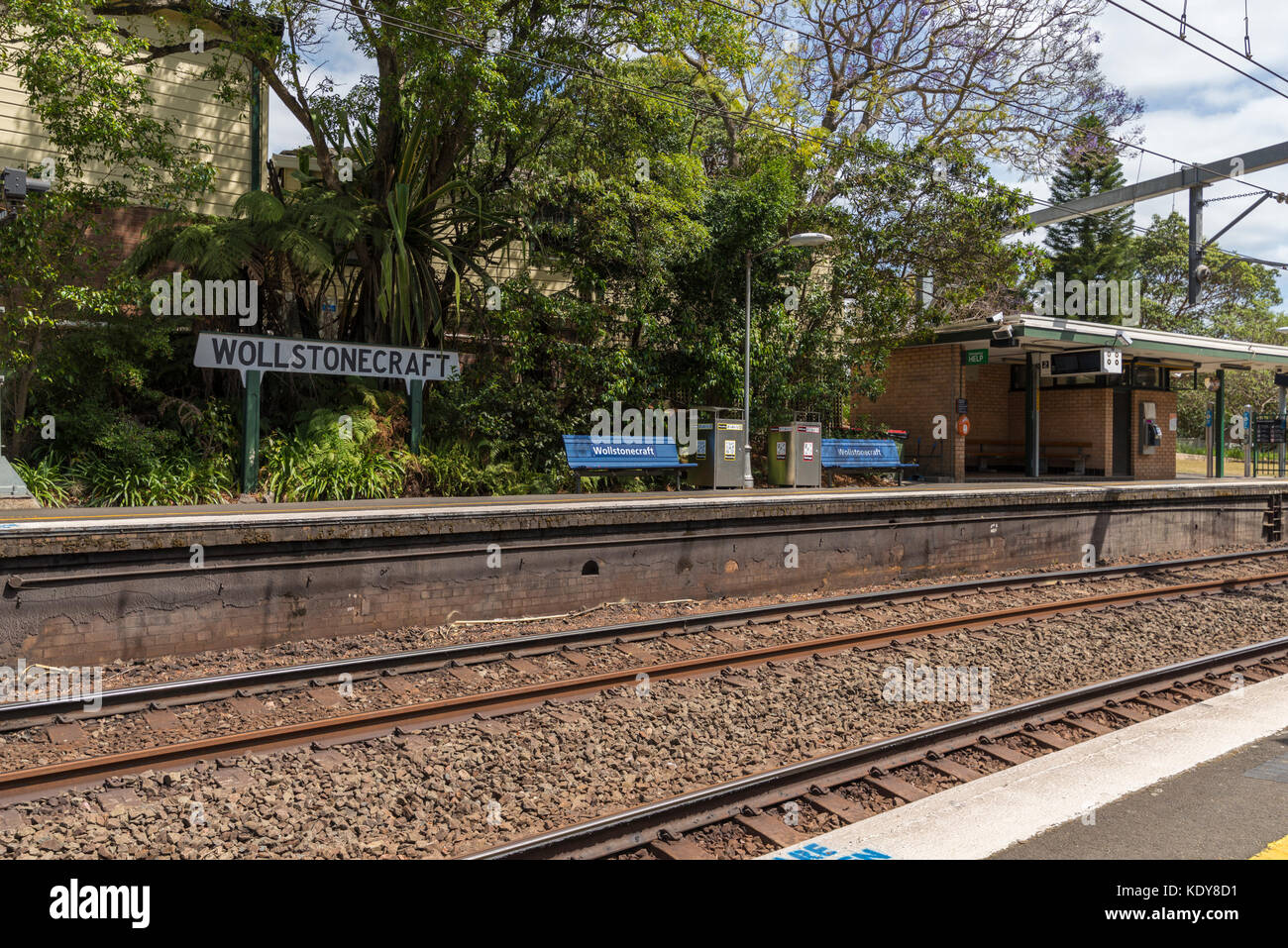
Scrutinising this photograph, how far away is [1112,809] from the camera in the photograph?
5.04 meters

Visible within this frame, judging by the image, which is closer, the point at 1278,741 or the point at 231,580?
the point at 1278,741

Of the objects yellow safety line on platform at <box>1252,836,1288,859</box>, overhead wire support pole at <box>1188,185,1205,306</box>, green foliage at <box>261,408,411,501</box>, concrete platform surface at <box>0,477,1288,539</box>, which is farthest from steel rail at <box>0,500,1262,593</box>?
overhead wire support pole at <box>1188,185,1205,306</box>

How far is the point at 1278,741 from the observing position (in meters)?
6.32

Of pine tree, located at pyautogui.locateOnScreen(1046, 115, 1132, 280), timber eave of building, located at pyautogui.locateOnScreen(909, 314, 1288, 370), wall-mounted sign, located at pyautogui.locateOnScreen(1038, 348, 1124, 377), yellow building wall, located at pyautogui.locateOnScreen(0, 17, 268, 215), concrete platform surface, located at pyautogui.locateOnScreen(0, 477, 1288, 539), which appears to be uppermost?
pine tree, located at pyautogui.locateOnScreen(1046, 115, 1132, 280)

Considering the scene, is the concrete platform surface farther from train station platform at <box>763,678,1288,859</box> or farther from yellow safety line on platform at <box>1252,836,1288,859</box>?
yellow safety line on platform at <box>1252,836,1288,859</box>

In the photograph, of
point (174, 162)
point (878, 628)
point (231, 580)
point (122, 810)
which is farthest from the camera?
point (174, 162)

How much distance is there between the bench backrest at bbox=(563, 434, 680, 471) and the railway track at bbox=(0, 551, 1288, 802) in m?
5.72

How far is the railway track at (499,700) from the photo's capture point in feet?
18.0

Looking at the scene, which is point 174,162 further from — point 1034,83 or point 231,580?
point 1034,83

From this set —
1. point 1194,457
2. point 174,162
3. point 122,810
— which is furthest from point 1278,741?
point 1194,457

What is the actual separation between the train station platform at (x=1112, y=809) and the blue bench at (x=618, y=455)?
10.2 m

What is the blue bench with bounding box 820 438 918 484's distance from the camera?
19625 millimetres

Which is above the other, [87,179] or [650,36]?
[650,36]

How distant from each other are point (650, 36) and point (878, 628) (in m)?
11.7
